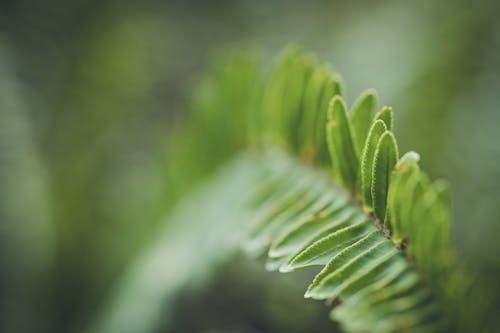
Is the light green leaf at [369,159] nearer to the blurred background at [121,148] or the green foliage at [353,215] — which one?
the green foliage at [353,215]

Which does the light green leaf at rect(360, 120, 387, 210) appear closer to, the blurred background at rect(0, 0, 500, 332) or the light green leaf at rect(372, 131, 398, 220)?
the light green leaf at rect(372, 131, 398, 220)

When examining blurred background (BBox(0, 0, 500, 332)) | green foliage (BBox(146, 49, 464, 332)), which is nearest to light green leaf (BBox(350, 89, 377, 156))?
green foliage (BBox(146, 49, 464, 332))

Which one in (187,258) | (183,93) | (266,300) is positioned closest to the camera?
(187,258)

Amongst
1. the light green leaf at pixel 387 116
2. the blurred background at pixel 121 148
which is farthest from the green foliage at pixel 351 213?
the blurred background at pixel 121 148

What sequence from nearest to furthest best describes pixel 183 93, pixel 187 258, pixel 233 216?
Result: pixel 233 216
pixel 187 258
pixel 183 93

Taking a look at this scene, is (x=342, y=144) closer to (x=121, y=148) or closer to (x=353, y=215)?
(x=353, y=215)

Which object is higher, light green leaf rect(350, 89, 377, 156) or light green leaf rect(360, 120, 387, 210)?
light green leaf rect(350, 89, 377, 156)

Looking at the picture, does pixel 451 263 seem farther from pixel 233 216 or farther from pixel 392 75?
pixel 392 75

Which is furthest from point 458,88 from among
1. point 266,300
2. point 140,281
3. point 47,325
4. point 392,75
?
point 47,325
